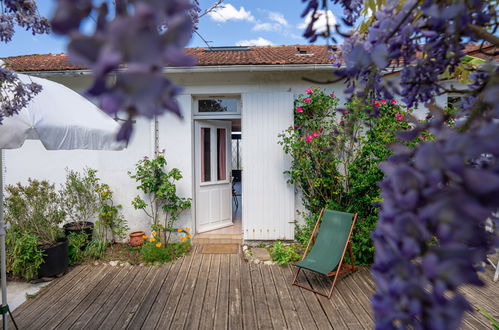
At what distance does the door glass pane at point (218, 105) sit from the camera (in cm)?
613

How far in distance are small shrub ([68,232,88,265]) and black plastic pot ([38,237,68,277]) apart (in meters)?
0.37

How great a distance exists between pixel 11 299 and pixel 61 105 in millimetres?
2840

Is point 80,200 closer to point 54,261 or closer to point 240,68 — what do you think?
point 54,261

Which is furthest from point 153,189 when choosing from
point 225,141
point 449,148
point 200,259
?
point 449,148

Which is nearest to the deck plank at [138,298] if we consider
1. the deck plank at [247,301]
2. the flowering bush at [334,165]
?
the deck plank at [247,301]

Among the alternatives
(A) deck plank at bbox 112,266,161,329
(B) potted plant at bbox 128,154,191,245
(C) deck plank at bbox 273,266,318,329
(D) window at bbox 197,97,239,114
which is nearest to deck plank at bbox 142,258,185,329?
(A) deck plank at bbox 112,266,161,329

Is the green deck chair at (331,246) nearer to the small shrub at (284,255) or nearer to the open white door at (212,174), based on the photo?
the small shrub at (284,255)

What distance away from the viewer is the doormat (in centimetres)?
546

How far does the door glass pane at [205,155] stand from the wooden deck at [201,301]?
2069 mm

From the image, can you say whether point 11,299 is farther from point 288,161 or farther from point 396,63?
point 396,63

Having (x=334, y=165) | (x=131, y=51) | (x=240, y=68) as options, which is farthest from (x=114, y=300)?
(x=131, y=51)

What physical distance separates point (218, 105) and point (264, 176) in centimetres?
178

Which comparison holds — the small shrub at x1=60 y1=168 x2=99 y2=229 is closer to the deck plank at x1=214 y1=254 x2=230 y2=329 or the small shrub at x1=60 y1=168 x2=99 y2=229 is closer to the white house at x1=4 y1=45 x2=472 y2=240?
the white house at x1=4 y1=45 x2=472 y2=240

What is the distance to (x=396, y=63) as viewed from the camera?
0.91m
